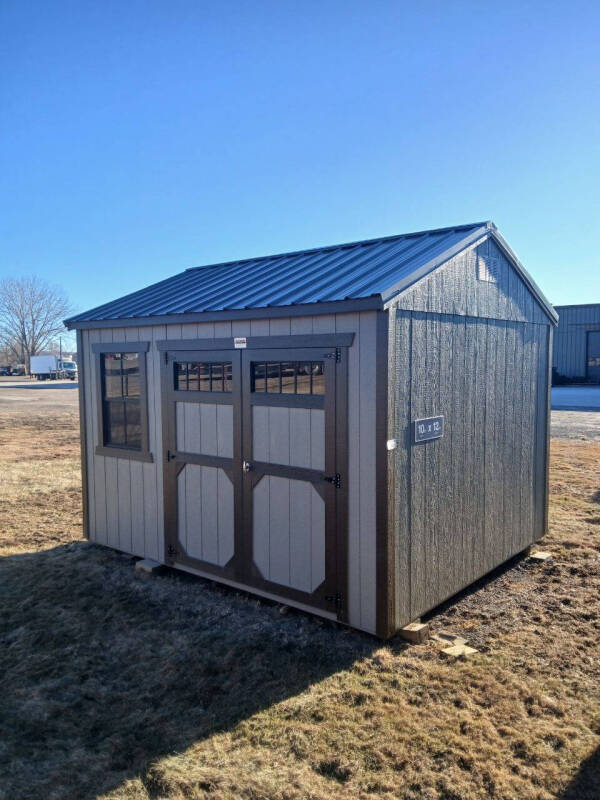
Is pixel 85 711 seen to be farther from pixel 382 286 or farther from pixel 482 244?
pixel 482 244

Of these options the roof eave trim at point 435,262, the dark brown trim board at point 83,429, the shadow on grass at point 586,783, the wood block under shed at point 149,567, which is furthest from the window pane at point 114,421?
the shadow on grass at point 586,783

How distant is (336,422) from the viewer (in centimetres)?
464

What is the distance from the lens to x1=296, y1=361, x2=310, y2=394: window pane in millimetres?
4836

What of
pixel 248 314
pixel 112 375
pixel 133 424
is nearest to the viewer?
pixel 248 314

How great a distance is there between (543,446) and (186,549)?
3745 millimetres

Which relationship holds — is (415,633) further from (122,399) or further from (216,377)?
(122,399)

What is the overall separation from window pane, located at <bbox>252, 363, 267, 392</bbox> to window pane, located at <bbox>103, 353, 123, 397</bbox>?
75.0 inches

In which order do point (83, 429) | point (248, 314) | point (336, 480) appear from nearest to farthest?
point (336, 480), point (248, 314), point (83, 429)

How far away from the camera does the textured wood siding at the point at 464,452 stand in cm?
461

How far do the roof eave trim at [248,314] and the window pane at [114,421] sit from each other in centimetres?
80

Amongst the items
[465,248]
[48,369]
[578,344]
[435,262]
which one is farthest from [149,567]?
[48,369]

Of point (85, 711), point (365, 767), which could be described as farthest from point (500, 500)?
point (85, 711)

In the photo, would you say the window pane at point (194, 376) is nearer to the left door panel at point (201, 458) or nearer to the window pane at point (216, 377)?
the left door panel at point (201, 458)

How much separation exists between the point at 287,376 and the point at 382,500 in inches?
48.6
